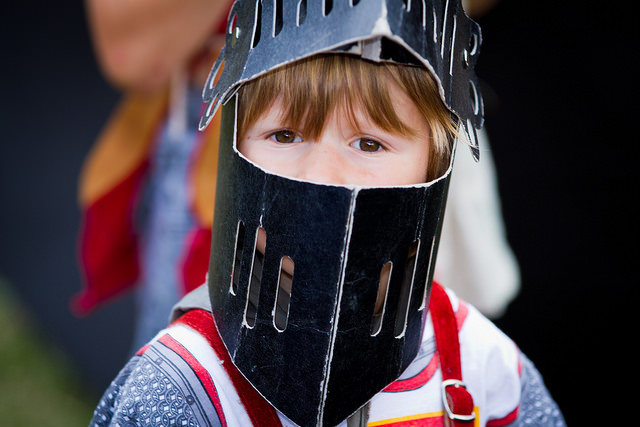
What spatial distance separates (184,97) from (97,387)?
1.65 m

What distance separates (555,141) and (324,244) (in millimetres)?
1549

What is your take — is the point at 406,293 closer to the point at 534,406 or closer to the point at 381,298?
the point at 381,298

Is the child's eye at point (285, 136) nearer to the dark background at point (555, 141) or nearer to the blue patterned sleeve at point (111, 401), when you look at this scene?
the blue patterned sleeve at point (111, 401)

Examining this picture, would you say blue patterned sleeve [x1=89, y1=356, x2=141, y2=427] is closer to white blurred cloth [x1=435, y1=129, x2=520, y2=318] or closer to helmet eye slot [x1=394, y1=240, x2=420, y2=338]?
helmet eye slot [x1=394, y1=240, x2=420, y2=338]

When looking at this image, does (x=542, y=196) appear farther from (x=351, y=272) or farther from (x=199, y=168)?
(x=351, y=272)

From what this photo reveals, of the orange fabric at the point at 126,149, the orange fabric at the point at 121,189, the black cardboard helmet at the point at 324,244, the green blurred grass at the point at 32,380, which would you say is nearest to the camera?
the black cardboard helmet at the point at 324,244

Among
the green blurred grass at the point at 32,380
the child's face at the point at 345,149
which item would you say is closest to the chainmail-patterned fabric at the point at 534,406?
the child's face at the point at 345,149

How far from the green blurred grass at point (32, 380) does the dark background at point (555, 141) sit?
969mm

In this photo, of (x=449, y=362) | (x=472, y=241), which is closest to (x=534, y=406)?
(x=449, y=362)

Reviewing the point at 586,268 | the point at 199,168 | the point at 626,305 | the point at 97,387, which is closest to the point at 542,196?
the point at 586,268

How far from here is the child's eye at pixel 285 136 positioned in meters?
1.14

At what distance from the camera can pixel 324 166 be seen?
110 centimetres

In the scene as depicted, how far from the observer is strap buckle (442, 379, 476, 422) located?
119 cm

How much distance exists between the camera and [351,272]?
102 centimetres
